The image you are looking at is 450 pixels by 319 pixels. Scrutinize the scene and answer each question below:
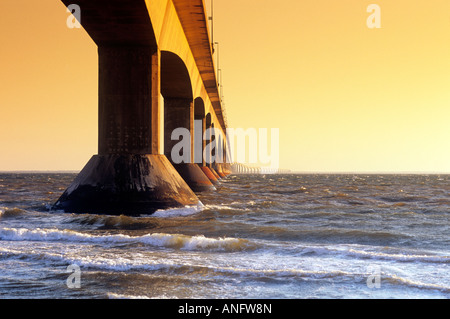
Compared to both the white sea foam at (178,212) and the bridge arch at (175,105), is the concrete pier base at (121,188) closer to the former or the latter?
the white sea foam at (178,212)

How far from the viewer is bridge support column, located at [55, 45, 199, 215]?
585 inches

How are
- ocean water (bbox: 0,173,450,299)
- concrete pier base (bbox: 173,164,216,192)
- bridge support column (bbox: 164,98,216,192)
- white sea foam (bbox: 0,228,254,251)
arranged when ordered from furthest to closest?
bridge support column (bbox: 164,98,216,192)
concrete pier base (bbox: 173,164,216,192)
white sea foam (bbox: 0,228,254,251)
ocean water (bbox: 0,173,450,299)

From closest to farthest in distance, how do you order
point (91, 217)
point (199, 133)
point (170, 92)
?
point (91, 217), point (170, 92), point (199, 133)

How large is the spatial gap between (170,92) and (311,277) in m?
23.9

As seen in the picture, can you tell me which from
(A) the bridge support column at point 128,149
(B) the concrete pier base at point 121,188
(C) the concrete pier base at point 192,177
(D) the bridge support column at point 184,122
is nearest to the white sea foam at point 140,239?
(B) the concrete pier base at point 121,188

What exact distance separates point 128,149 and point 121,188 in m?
1.56

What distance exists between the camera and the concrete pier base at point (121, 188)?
48.2ft

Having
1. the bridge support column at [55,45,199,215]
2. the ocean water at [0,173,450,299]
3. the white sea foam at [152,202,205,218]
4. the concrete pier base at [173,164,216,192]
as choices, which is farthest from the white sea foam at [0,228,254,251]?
the concrete pier base at [173,164,216,192]

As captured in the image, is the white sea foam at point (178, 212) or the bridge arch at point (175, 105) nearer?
the white sea foam at point (178, 212)

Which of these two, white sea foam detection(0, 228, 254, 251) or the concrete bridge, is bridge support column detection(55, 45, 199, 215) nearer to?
the concrete bridge

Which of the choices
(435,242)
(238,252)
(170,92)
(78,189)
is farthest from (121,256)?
(170,92)

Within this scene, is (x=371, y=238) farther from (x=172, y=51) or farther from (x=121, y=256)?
(x=172, y=51)

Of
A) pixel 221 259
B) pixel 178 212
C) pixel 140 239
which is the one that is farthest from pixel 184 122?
pixel 221 259

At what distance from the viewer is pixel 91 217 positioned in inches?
529
